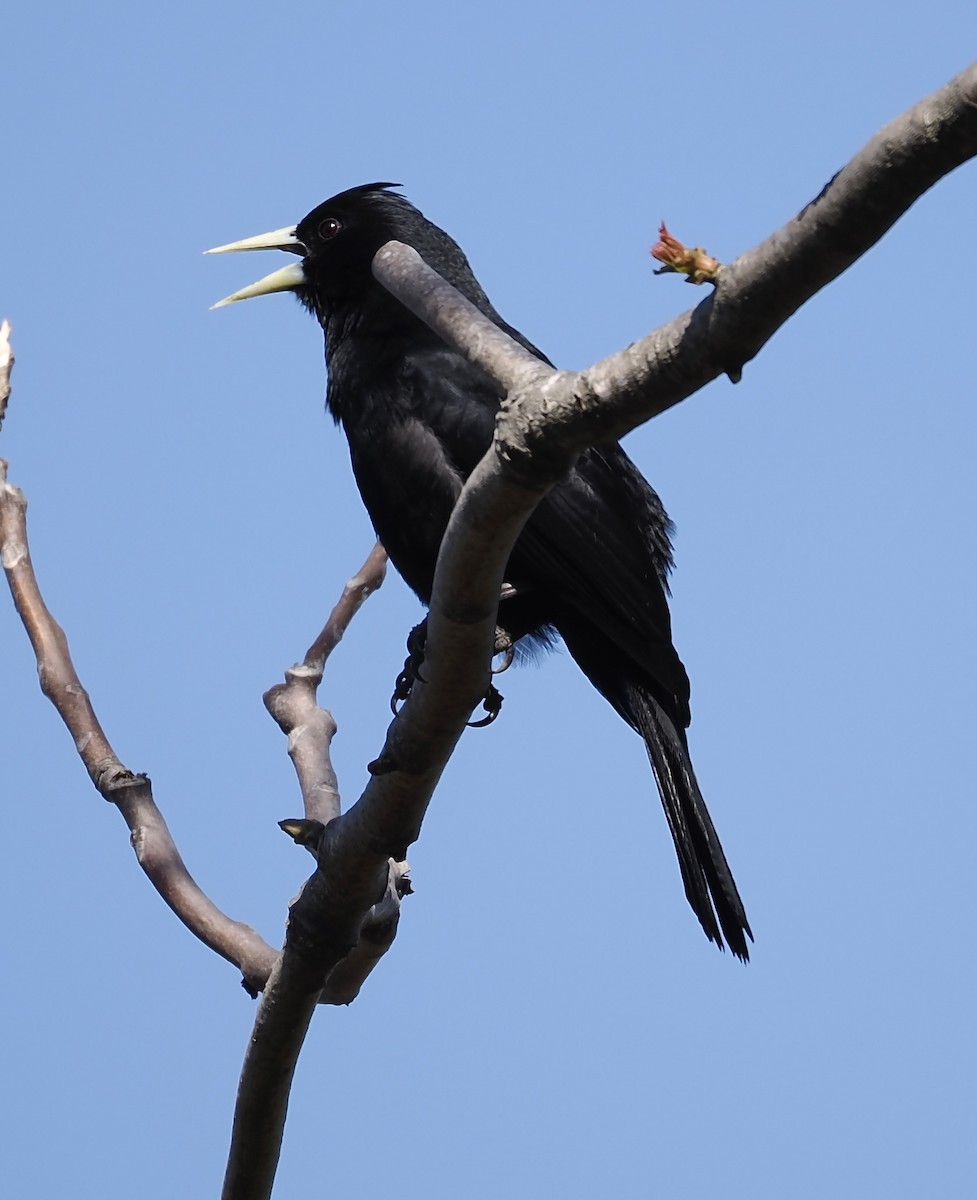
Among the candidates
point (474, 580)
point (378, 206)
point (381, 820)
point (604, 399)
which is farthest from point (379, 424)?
point (604, 399)

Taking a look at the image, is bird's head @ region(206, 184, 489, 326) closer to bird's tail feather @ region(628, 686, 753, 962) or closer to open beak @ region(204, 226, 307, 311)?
open beak @ region(204, 226, 307, 311)

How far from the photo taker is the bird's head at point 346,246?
4820mm

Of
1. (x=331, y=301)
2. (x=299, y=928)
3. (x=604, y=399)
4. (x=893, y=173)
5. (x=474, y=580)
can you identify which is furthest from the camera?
(x=331, y=301)

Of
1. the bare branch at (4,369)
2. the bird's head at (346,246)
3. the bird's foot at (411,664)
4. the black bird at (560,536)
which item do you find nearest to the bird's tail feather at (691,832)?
the black bird at (560,536)

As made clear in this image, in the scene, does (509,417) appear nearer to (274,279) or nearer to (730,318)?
(730,318)

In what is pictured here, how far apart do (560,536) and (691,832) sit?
849mm

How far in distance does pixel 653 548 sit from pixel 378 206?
5.17ft

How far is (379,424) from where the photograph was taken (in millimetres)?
4180

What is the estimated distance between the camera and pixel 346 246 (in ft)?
16.0

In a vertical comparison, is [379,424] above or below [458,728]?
above

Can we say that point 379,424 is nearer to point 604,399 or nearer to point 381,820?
point 381,820

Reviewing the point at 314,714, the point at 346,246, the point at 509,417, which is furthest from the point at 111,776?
the point at 346,246

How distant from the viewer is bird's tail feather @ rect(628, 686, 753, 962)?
12.6 feet

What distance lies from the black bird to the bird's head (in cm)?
27
